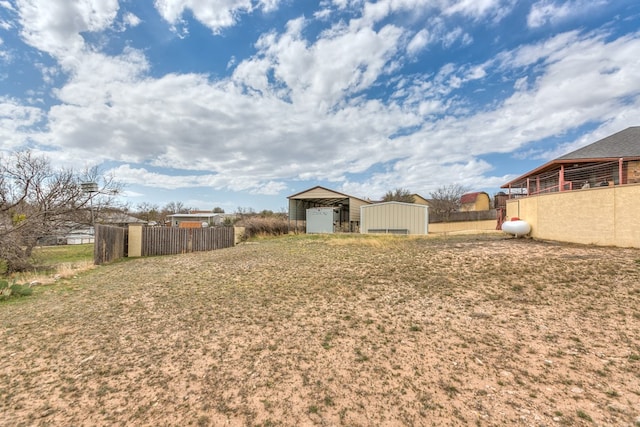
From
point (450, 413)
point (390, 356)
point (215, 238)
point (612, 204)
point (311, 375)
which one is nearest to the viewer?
point (450, 413)

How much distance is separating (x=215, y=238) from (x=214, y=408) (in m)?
13.6

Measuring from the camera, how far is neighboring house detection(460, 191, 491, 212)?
33.8m

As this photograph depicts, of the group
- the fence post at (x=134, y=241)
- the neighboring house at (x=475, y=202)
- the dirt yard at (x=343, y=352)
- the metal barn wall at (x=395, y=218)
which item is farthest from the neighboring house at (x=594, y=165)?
the neighboring house at (x=475, y=202)

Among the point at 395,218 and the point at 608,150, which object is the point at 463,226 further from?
the point at 608,150

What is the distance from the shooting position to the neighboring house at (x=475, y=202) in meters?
A: 33.8

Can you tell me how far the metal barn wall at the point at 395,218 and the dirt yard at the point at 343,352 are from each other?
35.0ft

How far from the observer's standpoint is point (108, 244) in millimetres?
10539

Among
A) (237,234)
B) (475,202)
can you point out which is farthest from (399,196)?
(237,234)

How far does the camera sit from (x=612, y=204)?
6691mm

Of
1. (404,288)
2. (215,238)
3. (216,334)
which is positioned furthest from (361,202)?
(216,334)

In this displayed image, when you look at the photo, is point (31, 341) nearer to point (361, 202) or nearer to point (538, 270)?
point (538, 270)

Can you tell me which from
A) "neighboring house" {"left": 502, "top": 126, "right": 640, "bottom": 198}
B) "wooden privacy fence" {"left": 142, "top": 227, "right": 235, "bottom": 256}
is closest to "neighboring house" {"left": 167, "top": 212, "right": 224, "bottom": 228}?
"wooden privacy fence" {"left": 142, "top": 227, "right": 235, "bottom": 256}

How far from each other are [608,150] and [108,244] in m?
19.7

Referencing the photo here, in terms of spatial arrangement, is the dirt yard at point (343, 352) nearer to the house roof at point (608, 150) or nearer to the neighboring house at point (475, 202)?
the house roof at point (608, 150)
